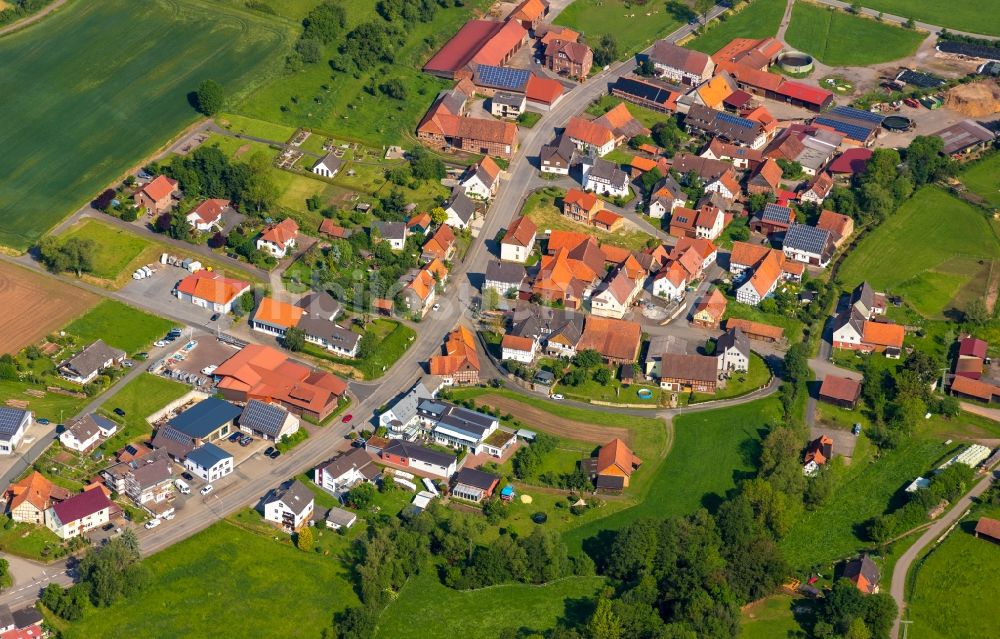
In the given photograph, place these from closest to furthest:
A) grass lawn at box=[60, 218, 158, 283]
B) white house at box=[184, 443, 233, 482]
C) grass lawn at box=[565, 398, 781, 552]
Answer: white house at box=[184, 443, 233, 482], grass lawn at box=[565, 398, 781, 552], grass lawn at box=[60, 218, 158, 283]

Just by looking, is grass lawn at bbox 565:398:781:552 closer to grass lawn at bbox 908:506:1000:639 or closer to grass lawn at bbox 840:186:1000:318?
grass lawn at bbox 908:506:1000:639

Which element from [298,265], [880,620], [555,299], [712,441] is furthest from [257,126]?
[880,620]

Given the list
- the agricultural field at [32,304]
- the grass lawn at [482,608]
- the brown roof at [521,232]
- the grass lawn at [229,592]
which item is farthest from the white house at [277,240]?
the grass lawn at [482,608]

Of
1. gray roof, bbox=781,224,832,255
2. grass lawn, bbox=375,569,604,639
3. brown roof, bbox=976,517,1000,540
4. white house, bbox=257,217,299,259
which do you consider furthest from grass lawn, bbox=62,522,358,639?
gray roof, bbox=781,224,832,255

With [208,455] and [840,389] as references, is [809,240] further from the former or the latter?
[208,455]

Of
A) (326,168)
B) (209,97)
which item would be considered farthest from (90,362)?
(209,97)

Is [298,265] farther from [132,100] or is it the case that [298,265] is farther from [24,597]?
[24,597]
